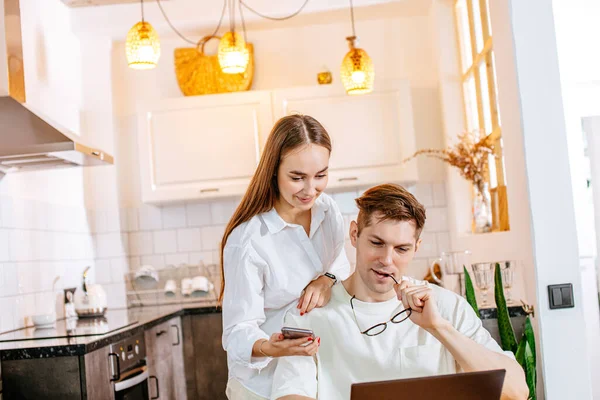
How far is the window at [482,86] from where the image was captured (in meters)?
4.07

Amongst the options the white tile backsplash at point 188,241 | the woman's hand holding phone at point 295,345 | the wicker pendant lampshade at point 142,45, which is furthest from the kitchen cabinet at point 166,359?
the woman's hand holding phone at point 295,345

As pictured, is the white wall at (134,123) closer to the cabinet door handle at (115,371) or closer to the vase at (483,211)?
the vase at (483,211)

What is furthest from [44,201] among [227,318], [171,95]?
[227,318]

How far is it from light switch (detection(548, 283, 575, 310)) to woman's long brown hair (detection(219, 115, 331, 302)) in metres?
1.03

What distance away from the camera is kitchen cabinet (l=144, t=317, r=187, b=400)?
403 centimetres

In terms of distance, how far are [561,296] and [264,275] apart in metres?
1.09

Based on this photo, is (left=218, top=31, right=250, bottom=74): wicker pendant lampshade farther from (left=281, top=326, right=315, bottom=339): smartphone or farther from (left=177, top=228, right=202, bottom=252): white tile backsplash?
(left=281, top=326, right=315, bottom=339): smartphone

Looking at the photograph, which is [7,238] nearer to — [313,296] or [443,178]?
[313,296]

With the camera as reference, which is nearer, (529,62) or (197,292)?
(529,62)

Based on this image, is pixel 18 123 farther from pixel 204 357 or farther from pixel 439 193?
pixel 439 193

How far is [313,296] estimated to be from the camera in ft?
7.38

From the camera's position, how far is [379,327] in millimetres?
2166

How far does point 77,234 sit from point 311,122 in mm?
3020

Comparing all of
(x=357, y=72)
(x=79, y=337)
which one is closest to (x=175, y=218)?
(x=357, y=72)
